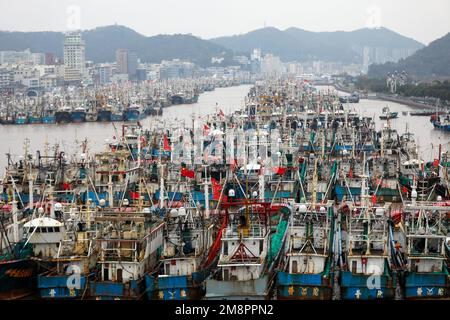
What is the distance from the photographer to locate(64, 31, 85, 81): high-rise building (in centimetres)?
2628

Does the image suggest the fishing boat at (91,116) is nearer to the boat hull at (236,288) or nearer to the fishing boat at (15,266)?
the fishing boat at (15,266)

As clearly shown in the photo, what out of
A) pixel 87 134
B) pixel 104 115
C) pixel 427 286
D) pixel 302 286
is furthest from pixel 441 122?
pixel 302 286

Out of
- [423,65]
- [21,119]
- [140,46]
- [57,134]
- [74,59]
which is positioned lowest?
[57,134]

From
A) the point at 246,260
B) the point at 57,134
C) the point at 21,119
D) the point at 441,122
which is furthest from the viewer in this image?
the point at 21,119

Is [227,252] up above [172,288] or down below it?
above

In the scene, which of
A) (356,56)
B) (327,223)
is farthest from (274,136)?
(356,56)

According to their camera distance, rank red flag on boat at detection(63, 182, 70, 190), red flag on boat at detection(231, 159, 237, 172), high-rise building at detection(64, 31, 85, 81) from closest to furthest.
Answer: red flag on boat at detection(63, 182, 70, 190) < red flag on boat at detection(231, 159, 237, 172) < high-rise building at detection(64, 31, 85, 81)

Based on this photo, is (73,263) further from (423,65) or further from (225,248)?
(423,65)

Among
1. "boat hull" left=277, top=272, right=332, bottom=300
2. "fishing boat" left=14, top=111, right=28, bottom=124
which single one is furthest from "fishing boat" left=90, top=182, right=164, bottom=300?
"fishing boat" left=14, top=111, right=28, bottom=124

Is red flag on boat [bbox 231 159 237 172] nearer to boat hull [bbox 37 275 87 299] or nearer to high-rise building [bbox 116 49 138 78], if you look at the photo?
boat hull [bbox 37 275 87 299]

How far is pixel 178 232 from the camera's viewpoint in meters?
5.47

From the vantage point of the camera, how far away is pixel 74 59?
32719 millimetres

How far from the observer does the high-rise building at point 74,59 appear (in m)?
26.3

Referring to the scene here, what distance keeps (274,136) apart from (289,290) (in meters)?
8.04
